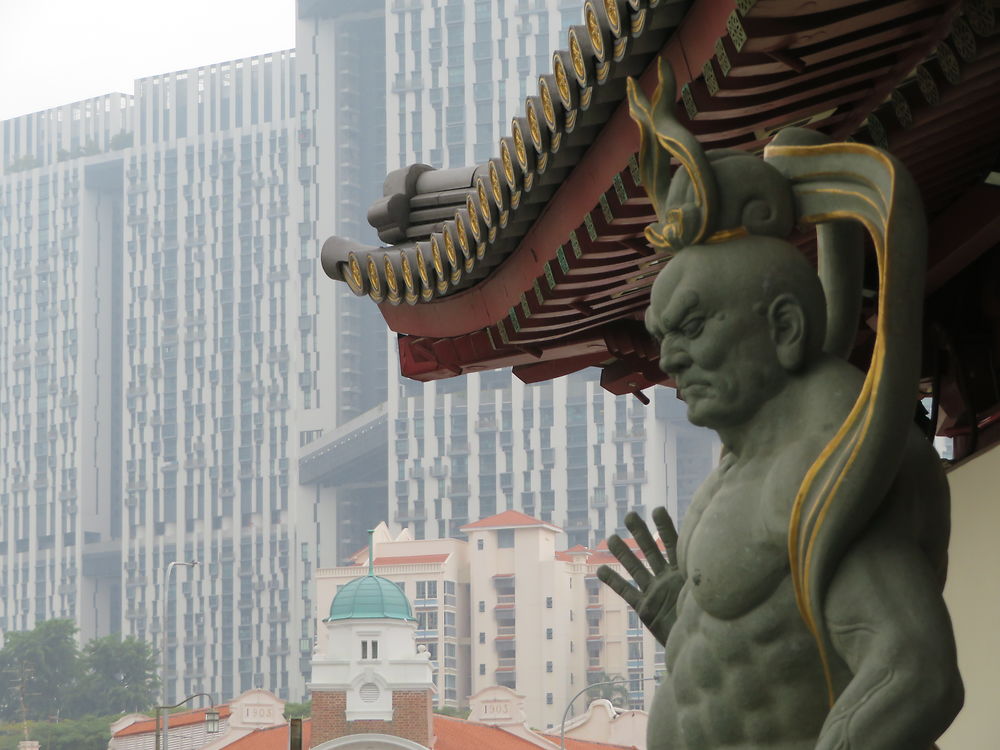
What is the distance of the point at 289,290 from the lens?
3327 inches

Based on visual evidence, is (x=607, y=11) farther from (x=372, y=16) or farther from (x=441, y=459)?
(x=372, y=16)

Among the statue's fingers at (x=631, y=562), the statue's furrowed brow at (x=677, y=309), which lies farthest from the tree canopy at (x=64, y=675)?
the statue's furrowed brow at (x=677, y=309)

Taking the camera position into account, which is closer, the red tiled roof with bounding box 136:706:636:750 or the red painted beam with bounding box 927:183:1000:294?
the red painted beam with bounding box 927:183:1000:294

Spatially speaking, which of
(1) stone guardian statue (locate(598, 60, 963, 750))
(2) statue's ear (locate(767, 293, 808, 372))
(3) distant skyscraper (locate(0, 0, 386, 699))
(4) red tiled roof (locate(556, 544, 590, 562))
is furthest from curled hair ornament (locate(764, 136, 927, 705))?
(3) distant skyscraper (locate(0, 0, 386, 699))

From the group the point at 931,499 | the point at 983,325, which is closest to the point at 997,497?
the point at 983,325

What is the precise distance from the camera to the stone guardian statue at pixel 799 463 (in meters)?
2.34

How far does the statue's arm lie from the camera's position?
2262 millimetres

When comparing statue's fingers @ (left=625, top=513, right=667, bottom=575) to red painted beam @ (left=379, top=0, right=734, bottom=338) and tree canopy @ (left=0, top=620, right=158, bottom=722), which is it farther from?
tree canopy @ (left=0, top=620, right=158, bottom=722)

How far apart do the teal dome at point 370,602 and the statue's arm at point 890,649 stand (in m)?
35.5

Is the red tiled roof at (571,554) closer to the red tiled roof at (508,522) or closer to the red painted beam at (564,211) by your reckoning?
the red tiled roof at (508,522)

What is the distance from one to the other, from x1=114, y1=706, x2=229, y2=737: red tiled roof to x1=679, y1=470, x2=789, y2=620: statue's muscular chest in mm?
38538

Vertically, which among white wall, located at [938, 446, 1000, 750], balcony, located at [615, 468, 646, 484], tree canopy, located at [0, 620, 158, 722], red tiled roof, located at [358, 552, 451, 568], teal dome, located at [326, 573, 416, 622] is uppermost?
balcony, located at [615, 468, 646, 484]

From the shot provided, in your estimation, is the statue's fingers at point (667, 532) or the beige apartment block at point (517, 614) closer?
the statue's fingers at point (667, 532)

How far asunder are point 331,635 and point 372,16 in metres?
57.6
